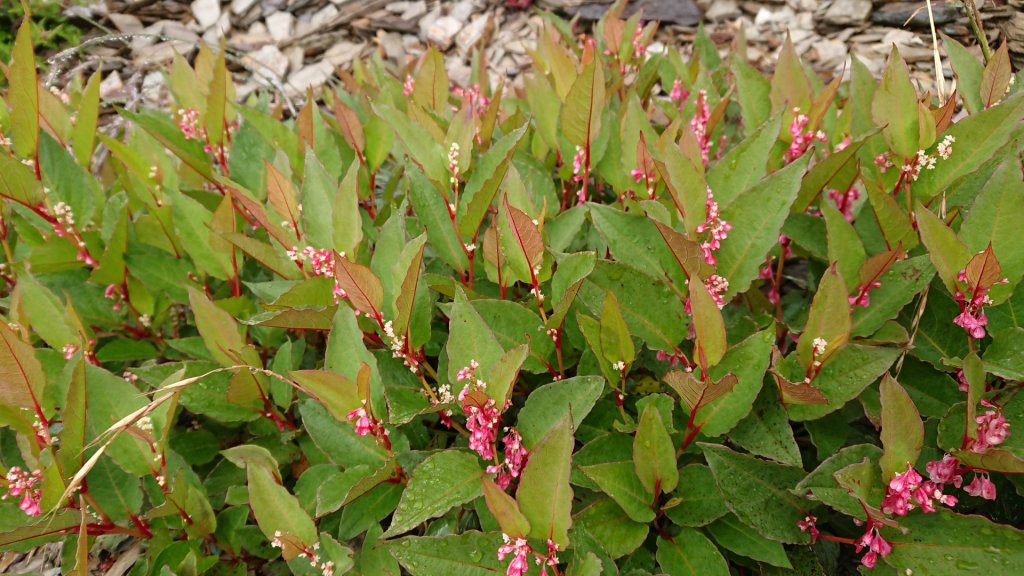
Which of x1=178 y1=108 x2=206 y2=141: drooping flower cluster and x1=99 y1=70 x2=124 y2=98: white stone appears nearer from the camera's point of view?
x1=178 y1=108 x2=206 y2=141: drooping flower cluster

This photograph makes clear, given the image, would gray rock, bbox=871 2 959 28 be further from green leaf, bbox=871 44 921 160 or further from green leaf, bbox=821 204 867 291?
green leaf, bbox=821 204 867 291

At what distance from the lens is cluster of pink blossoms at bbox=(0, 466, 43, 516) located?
144 centimetres

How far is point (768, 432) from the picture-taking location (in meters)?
1.46

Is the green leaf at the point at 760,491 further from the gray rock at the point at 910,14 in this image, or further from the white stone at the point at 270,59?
the white stone at the point at 270,59

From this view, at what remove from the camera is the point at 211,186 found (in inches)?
98.8

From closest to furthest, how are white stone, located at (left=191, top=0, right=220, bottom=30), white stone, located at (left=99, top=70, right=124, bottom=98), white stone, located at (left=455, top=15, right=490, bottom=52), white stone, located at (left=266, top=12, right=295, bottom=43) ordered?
white stone, located at (left=99, top=70, right=124, bottom=98) < white stone, located at (left=455, top=15, right=490, bottom=52) < white stone, located at (left=266, top=12, right=295, bottom=43) < white stone, located at (left=191, top=0, right=220, bottom=30)

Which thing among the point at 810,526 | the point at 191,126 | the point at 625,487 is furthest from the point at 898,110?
the point at 191,126

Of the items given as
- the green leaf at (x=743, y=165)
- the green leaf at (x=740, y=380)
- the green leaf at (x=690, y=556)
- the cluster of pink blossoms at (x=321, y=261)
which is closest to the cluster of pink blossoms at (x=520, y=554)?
the green leaf at (x=690, y=556)

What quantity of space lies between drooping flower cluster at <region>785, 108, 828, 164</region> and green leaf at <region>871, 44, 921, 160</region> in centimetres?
21

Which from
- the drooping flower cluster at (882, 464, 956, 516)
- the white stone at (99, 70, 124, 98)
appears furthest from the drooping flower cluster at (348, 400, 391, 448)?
the white stone at (99, 70, 124, 98)

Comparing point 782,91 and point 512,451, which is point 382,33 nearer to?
point 782,91

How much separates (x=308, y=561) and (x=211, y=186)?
1495 mm

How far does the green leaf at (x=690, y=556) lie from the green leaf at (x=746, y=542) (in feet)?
0.15

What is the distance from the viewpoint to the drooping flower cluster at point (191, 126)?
2207 millimetres
